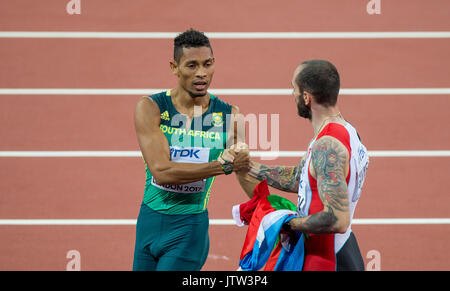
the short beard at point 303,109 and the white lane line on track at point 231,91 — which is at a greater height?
the white lane line on track at point 231,91

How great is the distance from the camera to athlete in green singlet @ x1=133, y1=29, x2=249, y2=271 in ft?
7.16

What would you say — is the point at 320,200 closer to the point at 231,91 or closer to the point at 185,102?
the point at 185,102

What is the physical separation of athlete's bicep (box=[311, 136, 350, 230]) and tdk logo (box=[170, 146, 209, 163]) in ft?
2.31

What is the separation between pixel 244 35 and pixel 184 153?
2.48m

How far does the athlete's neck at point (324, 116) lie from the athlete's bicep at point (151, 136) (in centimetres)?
73

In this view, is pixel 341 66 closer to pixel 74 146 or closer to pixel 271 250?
pixel 74 146

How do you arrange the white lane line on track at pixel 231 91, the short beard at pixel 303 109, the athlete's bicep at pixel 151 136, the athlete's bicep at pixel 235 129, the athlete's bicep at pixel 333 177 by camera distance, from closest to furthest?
1. the athlete's bicep at pixel 333 177
2. the short beard at pixel 303 109
3. the athlete's bicep at pixel 151 136
4. the athlete's bicep at pixel 235 129
5. the white lane line on track at pixel 231 91

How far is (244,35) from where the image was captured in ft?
14.5

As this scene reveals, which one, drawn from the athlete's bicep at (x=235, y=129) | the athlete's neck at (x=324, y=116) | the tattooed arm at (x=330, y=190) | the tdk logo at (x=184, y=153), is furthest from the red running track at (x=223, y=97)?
the tattooed arm at (x=330, y=190)

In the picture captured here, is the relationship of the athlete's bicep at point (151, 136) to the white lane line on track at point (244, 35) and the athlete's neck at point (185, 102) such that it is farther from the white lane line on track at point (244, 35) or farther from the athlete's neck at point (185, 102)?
the white lane line on track at point (244, 35)

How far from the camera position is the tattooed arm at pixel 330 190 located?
163 cm

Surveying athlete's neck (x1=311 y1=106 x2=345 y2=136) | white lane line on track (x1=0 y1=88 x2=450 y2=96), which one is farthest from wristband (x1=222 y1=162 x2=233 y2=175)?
white lane line on track (x1=0 y1=88 x2=450 y2=96)

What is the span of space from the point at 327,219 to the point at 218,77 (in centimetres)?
296

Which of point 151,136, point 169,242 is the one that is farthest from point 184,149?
point 169,242
